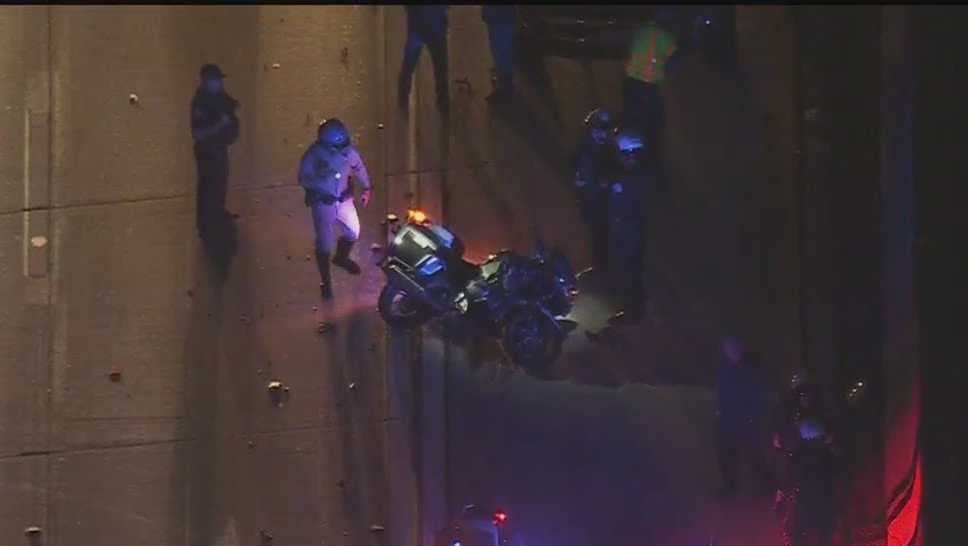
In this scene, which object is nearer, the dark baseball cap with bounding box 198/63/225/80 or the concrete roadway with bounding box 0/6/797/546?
the concrete roadway with bounding box 0/6/797/546

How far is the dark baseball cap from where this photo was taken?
17.0 ft

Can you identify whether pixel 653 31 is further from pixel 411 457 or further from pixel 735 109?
pixel 411 457

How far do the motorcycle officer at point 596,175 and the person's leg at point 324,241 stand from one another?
1.24m

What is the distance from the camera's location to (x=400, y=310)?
16.4 feet

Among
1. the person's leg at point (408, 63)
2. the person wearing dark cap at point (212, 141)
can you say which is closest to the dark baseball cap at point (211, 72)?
the person wearing dark cap at point (212, 141)

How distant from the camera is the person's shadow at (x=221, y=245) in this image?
5125 millimetres

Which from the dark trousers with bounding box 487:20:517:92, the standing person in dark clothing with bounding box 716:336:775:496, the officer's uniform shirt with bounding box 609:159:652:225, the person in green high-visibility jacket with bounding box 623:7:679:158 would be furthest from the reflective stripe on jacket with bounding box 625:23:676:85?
the standing person in dark clothing with bounding box 716:336:775:496

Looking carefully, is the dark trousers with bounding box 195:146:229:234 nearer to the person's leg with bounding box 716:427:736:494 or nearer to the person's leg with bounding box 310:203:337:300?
the person's leg with bounding box 310:203:337:300

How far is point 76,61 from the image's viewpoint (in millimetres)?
5273

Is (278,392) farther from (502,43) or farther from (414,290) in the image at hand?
(502,43)

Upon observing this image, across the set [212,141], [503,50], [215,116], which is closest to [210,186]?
[212,141]

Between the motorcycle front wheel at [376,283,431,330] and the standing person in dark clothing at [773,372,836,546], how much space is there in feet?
5.98

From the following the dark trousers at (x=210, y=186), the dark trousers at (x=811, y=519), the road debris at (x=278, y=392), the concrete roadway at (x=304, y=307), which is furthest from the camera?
the dark trousers at (x=210, y=186)

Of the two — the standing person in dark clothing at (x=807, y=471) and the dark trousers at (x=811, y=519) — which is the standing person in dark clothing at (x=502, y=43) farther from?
the dark trousers at (x=811, y=519)
